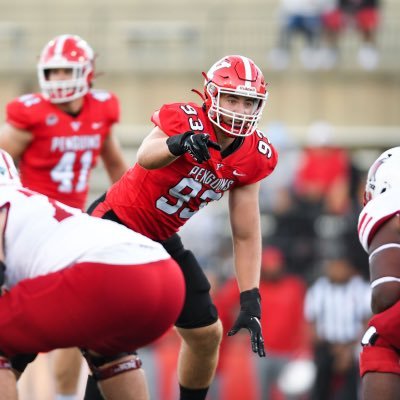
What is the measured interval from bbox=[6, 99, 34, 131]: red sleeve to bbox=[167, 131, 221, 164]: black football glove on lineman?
75.2 inches

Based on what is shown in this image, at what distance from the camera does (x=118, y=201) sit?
245 inches

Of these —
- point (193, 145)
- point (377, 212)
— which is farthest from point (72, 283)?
point (377, 212)

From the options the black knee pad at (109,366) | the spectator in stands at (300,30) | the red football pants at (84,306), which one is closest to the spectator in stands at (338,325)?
the black knee pad at (109,366)

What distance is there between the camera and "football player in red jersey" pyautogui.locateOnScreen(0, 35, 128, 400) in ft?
23.8

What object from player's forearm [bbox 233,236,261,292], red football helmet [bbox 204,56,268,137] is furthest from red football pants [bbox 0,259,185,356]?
player's forearm [bbox 233,236,261,292]

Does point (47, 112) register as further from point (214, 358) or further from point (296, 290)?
point (296, 290)

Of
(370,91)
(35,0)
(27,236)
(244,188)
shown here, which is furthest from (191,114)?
(35,0)

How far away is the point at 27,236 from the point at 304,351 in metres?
6.00

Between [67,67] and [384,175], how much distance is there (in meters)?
2.66

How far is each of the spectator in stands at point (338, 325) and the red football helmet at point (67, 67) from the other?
145 inches

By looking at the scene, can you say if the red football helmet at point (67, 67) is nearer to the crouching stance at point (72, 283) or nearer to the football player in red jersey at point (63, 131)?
the football player in red jersey at point (63, 131)

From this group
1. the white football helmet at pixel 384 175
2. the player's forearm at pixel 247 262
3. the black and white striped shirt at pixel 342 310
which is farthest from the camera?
the black and white striped shirt at pixel 342 310

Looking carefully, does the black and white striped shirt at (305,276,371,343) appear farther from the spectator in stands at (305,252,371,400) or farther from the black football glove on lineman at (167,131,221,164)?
the black football glove on lineman at (167,131,221,164)

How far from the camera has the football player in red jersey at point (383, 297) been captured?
206 inches
